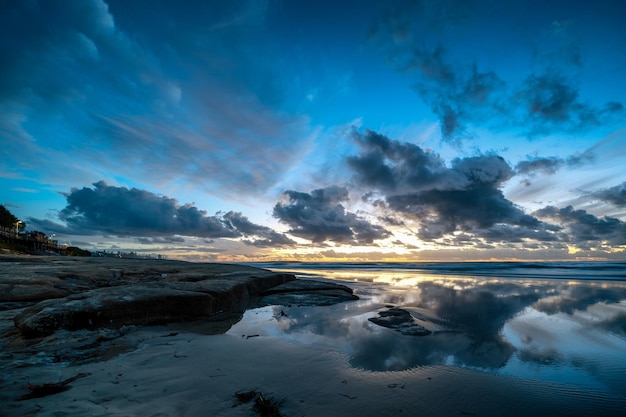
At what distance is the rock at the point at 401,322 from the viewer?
630 centimetres

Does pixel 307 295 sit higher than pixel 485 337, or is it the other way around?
pixel 485 337

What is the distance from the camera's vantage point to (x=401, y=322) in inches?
280

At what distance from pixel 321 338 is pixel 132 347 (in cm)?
341

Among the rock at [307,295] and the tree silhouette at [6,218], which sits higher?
the tree silhouette at [6,218]

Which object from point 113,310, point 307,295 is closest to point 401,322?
point 307,295

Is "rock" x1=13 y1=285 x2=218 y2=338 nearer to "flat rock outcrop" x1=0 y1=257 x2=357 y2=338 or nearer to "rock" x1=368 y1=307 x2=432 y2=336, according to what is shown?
"flat rock outcrop" x1=0 y1=257 x2=357 y2=338

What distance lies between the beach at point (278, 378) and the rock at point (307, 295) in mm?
4557

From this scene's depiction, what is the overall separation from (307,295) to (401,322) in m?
5.18

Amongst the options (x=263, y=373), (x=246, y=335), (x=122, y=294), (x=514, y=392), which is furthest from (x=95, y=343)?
(x=514, y=392)

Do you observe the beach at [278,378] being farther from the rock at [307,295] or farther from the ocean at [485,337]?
the rock at [307,295]

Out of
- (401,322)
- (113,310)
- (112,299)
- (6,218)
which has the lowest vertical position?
(401,322)

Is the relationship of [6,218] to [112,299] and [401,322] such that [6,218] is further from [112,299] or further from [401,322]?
[401,322]

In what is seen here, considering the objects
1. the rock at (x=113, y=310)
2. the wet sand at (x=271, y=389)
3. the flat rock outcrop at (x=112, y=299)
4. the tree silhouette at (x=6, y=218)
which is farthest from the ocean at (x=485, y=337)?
the tree silhouette at (x=6, y=218)

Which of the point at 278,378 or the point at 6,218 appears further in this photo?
the point at 6,218
